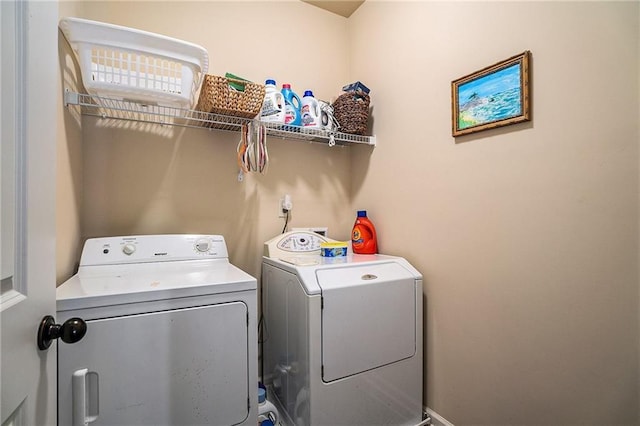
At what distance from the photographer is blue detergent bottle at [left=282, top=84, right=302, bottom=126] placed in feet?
5.95

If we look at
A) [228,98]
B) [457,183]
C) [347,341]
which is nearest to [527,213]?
[457,183]

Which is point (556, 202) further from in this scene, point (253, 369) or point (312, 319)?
point (253, 369)

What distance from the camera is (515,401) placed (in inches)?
52.0

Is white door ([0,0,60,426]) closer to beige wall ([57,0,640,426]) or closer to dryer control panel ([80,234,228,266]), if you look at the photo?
beige wall ([57,0,640,426])

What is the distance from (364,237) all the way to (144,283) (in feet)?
4.26

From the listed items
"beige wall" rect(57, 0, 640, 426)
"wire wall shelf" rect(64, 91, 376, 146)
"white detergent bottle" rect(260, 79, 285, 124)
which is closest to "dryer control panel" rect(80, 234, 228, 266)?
"beige wall" rect(57, 0, 640, 426)

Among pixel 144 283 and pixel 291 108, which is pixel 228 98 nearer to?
pixel 291 108

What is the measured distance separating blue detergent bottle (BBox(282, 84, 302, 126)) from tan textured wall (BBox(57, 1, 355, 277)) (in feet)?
0.95

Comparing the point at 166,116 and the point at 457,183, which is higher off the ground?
the point at 166,116

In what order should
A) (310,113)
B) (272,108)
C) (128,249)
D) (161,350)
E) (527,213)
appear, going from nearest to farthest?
(161,350) < (527,213) < (128,249) < (272,108) < (310,113)

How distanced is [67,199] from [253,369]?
3.59 ft

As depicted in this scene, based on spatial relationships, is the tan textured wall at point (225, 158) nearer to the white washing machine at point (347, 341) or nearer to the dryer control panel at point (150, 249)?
the dryer control panel at point (150, 249)

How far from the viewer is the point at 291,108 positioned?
6.01ft

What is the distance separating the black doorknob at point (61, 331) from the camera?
0.62m
